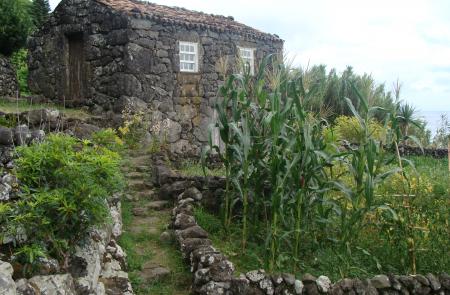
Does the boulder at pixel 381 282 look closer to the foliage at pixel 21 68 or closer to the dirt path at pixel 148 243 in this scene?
the dirt path at pixel 148 243

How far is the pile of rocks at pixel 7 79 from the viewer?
16031 millimetres

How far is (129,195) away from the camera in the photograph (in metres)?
8.16

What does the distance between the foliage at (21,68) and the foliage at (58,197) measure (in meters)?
14.8

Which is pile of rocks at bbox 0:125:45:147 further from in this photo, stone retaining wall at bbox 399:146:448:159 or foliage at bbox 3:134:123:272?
stone retaining wall at bbox 399:146:448:159

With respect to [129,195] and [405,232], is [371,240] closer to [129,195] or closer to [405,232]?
[405,232]

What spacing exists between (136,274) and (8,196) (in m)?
1.87

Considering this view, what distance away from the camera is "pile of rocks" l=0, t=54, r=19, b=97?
52.6 feet

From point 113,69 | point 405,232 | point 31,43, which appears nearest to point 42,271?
point 405,232

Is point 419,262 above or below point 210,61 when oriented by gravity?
below

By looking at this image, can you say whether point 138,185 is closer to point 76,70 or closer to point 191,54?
point 191,54

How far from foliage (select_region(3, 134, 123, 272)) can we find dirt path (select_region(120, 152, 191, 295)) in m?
1.56

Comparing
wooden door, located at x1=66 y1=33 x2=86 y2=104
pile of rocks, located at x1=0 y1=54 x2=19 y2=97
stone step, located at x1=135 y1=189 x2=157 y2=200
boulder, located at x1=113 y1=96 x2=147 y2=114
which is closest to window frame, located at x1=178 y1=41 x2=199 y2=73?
boulder, located at x1=113 y1=96 x2=147 y2=114

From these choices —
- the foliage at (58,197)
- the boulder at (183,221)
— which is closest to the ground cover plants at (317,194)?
the boulder at (183,221)

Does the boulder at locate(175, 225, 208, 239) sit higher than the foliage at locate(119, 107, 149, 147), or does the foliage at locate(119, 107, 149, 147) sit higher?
the foliage at locate(119, 107, 149, 147)
